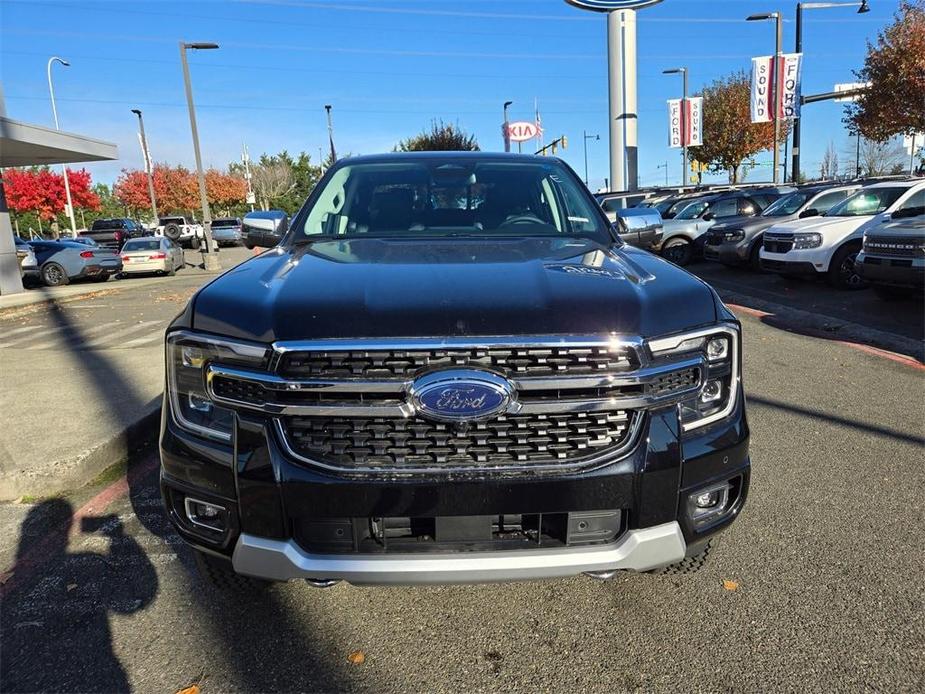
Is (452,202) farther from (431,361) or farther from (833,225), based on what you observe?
(833,225)

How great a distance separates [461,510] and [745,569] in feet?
5.23

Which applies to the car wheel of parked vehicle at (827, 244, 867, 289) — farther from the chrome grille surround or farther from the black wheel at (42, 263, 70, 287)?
the black wheel at (42, 263, 70, 287)

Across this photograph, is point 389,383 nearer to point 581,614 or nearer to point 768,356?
point 581,614

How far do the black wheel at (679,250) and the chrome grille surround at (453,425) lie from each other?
597 inches

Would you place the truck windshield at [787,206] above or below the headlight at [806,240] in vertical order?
above

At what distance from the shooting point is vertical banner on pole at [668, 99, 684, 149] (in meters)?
31.2

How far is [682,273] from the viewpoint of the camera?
2670 mm

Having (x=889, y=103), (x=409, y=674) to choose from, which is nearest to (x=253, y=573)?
(x=409, y=674)

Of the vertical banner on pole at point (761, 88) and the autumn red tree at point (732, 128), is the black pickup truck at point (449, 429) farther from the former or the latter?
the autumn red tree at point (732, 128)

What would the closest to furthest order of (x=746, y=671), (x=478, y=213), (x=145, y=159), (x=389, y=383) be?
(x=389, y=383), (x=746, y=671), (x=478, y=213), (x=145, y=159)

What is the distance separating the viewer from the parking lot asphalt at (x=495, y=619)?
2.35 meters

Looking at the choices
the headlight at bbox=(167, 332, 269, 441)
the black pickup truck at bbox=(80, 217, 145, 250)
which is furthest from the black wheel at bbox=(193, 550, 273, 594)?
the black pickup truck at bbox=(80, 217, 145, 250)

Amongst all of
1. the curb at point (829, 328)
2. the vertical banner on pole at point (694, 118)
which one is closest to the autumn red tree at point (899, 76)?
the vertical banner on pole at point (694, 118)

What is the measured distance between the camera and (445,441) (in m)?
2.12
